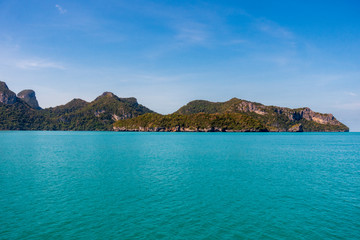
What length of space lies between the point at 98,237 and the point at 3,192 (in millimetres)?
20198

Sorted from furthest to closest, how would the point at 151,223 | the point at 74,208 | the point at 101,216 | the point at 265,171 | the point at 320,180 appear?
1. the point at 265,171
2. the point at 320,180
3. the point at 74,208
4. the point at 101,216
5. the point at 151,223

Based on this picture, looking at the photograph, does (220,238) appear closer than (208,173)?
Yes

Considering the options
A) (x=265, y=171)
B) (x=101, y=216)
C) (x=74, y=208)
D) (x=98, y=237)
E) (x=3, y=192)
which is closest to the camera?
(x=98, y=237)

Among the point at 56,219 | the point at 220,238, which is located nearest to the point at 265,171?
the point at 220,238

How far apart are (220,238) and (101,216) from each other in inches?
467

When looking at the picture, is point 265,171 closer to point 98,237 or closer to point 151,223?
point 151,223

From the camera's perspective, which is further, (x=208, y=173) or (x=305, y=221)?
(x=208, y=173)

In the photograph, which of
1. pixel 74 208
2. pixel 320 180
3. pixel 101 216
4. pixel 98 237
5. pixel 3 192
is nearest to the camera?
pixel 98 237

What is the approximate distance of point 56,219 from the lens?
68.4 feet

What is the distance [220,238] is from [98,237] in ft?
32.4

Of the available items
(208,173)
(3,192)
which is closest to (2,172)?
(3,192)

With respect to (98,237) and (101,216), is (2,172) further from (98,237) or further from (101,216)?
(98,237)

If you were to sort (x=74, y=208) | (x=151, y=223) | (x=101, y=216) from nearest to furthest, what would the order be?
(x=151, y=223) < (x=101, y=216) < (x=74, y=208)

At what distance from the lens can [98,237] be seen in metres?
17.6
